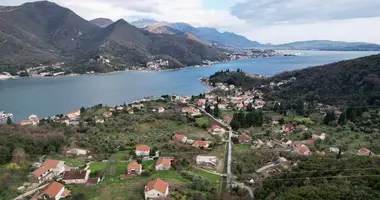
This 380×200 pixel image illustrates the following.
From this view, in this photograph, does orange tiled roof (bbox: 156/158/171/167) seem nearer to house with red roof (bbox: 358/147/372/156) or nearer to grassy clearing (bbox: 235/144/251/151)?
grassy clearing (bbox: 235/144/251/151)

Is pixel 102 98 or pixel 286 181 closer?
pixel 286 181

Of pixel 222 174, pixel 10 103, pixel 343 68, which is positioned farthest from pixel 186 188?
pixel 10 103

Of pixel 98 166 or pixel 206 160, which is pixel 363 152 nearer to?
pixel 206 160

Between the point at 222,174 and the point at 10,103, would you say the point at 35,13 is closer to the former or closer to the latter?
the point at 10,103

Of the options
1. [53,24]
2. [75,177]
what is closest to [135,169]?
[75,177]

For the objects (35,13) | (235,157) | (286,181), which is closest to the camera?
(286,181)

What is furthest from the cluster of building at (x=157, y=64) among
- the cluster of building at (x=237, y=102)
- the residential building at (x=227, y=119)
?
the residential building at (x=227, y=119)
